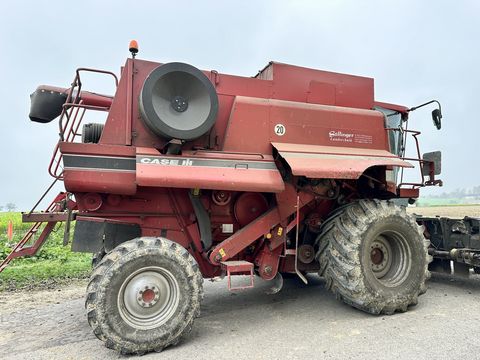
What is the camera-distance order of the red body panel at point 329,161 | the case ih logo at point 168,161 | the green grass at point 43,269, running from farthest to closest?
1. the green grass at point 43,269
2. the red body panel at point 329,161
3. the case ih logo at point 168,161

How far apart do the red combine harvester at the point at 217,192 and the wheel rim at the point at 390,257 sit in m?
0.02

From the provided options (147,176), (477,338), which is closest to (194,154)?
(147,176)

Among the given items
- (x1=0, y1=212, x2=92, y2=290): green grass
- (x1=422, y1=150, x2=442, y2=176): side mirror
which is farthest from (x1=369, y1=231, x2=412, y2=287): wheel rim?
(x1=0, y1=212, x2=92, y2=290): green grass

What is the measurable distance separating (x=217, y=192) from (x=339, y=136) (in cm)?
194

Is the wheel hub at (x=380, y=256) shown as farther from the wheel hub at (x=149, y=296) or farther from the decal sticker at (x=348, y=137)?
the wheel hub at (x=149, y=296)

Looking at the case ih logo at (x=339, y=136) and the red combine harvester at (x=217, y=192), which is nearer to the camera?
the red combine harvester at (x=217, y=192)

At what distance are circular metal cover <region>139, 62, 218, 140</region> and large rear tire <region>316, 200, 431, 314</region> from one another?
2.22 meters

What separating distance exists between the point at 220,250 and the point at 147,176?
125 centimetres

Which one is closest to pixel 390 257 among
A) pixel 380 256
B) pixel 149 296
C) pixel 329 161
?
pixel 380 256

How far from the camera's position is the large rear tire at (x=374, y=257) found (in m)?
4.72

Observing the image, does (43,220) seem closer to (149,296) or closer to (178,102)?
(149,296)

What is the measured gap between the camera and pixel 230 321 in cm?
476

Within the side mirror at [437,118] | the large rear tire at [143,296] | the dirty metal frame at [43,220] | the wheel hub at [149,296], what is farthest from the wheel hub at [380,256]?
the dirty metal frame at [43,220]

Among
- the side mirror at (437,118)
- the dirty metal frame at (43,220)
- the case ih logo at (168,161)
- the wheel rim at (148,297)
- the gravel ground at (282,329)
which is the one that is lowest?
the gravel ground at (282,329)
